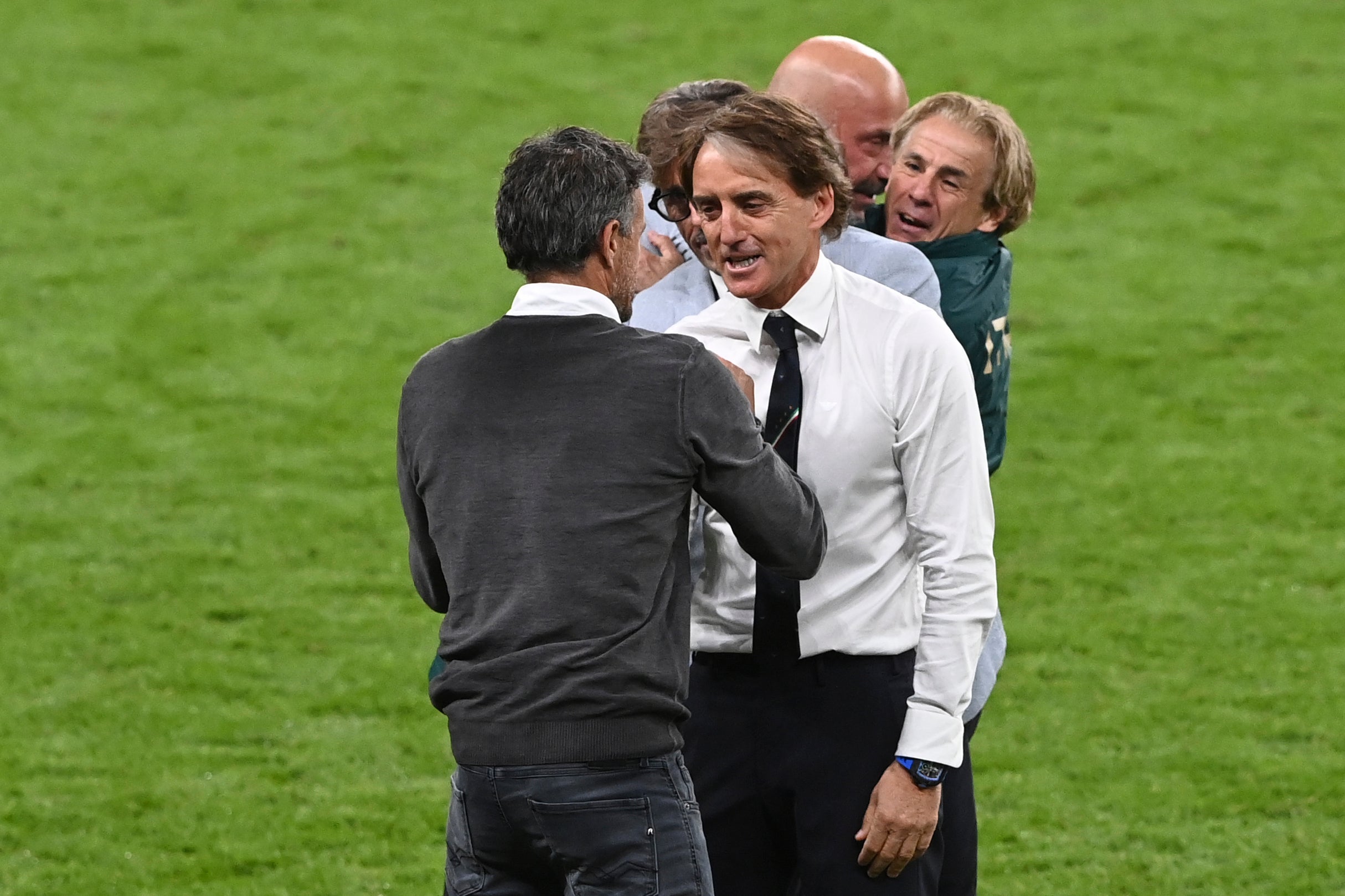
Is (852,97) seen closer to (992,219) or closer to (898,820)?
(992,219)

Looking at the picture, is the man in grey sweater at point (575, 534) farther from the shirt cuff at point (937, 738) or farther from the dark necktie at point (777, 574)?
the shirt cuff at point (937, 738)

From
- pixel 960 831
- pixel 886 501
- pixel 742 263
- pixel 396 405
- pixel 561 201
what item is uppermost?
pixel 561 201

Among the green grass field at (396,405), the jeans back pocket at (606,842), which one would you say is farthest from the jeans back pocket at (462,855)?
the green grass field at (396,405)

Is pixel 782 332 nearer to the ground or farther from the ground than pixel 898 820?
farther from the ground

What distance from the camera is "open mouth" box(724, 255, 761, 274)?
3008 mm

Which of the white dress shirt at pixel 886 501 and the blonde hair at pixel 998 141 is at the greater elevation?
the blonde hair at pixel 998 141

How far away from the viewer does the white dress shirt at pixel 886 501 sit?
116 inches

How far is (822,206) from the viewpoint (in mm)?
3053

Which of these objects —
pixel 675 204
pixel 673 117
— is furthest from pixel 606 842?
pixel 673 117

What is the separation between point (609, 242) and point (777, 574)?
0.65m

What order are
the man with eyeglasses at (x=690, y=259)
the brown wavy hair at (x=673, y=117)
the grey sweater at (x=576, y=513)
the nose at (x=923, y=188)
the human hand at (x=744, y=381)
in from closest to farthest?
the grey sweater at (x=576, y=513) → the human hand at (x=744, y=381) → the man with eyeglasses at (x=690, y=259) → the brown wavy hair at (x=673, y=117) → the nose at (x=923, y=188)

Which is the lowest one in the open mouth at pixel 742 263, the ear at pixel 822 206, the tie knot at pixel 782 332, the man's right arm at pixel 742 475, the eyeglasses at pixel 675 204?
the man's right arm at pixel 742 475

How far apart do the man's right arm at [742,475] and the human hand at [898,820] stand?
0.44 meters

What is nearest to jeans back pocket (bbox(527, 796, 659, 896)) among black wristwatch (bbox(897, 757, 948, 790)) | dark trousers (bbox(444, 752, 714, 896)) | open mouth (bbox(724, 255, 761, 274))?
dark trousers (bbox(444, 752, 714, 896))
